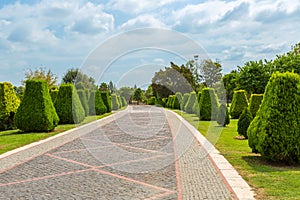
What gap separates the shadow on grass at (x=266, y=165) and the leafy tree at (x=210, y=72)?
40.9m

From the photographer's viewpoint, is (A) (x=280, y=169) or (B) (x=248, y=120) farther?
(B) (x=248, y=120)

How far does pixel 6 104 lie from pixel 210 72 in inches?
1578

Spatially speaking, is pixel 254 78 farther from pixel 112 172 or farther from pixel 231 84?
pixel 112 172

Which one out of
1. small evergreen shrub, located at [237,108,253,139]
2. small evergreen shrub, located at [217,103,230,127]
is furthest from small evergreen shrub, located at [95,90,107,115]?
small evergreen shrub, located at [237,108,253,139]

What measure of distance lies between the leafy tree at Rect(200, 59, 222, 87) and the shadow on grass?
40.9m

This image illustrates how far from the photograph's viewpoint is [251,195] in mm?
4734

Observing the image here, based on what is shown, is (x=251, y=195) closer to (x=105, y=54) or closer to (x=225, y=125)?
(x=105, y=54)

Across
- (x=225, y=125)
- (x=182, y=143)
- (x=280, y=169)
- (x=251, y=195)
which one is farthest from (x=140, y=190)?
(x=225, y=125)

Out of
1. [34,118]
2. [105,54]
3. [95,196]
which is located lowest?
[95,196]

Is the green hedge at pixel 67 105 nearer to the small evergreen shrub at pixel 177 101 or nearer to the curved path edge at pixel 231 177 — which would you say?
the curved path edge at pixel 231 177

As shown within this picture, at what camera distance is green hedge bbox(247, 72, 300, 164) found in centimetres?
664

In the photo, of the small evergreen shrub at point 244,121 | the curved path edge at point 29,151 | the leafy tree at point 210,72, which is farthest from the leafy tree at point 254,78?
the curved path edge at point 29,151

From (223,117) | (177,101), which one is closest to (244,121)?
(223,117)

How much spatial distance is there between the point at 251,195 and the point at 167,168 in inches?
96.9
